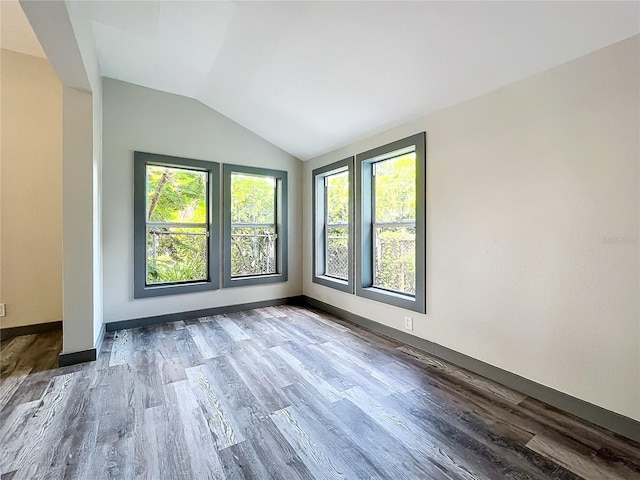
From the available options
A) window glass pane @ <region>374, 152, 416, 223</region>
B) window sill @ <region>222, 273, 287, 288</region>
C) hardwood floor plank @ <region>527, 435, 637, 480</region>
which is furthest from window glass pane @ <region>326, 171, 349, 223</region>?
hardwood floor plank @ <region>527, 435, 637, 480</region>

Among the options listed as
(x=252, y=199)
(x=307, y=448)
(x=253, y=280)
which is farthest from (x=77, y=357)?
(x=252, y=199)

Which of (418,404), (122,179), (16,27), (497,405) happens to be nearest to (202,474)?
(418,404)

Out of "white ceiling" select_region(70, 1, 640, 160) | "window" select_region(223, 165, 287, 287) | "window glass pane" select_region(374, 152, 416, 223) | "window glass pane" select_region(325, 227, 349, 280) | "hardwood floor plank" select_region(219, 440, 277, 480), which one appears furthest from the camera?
"window" select_region(223, 165, 287, 287)

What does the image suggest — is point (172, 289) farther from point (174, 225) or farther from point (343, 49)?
point (343, 49)

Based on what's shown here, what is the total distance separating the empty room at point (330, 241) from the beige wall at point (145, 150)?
0.02 m

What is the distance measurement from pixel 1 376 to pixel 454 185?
3.92 meters

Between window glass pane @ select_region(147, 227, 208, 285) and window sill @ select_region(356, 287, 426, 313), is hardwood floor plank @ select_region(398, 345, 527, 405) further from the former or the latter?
window glass pane @ select_region(147, 227, 208, 285)

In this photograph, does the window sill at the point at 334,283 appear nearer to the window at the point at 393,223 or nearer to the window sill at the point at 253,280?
the window at the point at 393,223

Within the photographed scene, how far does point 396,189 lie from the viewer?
3.23 meters

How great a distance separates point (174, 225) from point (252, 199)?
1.10 m

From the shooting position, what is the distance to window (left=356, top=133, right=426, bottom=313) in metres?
2.82

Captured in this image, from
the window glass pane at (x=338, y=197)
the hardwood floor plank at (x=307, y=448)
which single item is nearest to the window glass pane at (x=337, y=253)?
the window glass pane at (x=338, y=197)

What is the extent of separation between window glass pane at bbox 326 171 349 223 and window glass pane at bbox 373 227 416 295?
0.63 meters

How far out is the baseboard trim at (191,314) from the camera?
339 cm
